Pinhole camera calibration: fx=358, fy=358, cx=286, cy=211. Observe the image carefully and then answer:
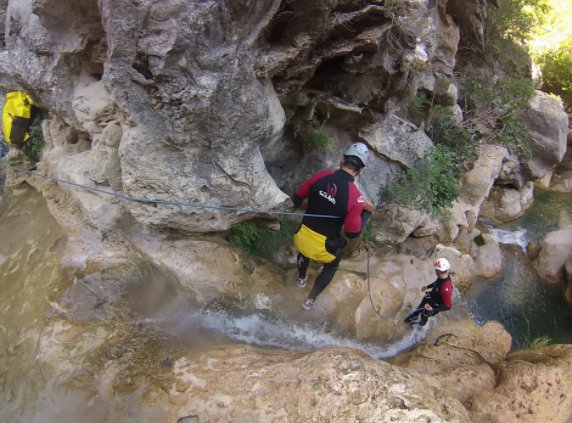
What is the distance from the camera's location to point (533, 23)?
12.4m

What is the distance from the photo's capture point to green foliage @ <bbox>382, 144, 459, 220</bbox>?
719 cm

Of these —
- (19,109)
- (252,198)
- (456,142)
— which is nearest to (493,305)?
(456,142)

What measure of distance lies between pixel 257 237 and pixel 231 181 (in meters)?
1.49

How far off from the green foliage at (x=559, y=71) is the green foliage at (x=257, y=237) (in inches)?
537

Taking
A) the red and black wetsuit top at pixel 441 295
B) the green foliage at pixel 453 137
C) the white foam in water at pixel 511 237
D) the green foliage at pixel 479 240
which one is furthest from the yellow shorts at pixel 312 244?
the white foam in water at pixel 511 237

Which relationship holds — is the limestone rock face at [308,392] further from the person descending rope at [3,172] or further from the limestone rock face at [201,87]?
the person descending rope at [3,172]

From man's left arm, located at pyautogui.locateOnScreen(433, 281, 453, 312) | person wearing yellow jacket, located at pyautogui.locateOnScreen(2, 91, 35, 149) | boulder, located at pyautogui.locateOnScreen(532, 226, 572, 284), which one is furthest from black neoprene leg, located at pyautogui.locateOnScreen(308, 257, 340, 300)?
boulder, located at pyautogui.locateOnScreen(532, 226, 572, 284)

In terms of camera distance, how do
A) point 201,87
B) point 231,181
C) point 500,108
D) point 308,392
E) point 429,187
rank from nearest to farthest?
point 308,392
point 201,87
point 231,181
point 429,187
point 500,108

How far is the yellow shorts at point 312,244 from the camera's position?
5.14m

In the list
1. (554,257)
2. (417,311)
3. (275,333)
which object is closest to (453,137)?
(554,257)

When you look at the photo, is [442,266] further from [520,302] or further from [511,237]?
[511,237]

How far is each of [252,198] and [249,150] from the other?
2.37 feet

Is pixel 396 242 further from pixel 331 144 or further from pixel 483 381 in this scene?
pixel 483 381

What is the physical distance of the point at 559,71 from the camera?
546 inches
